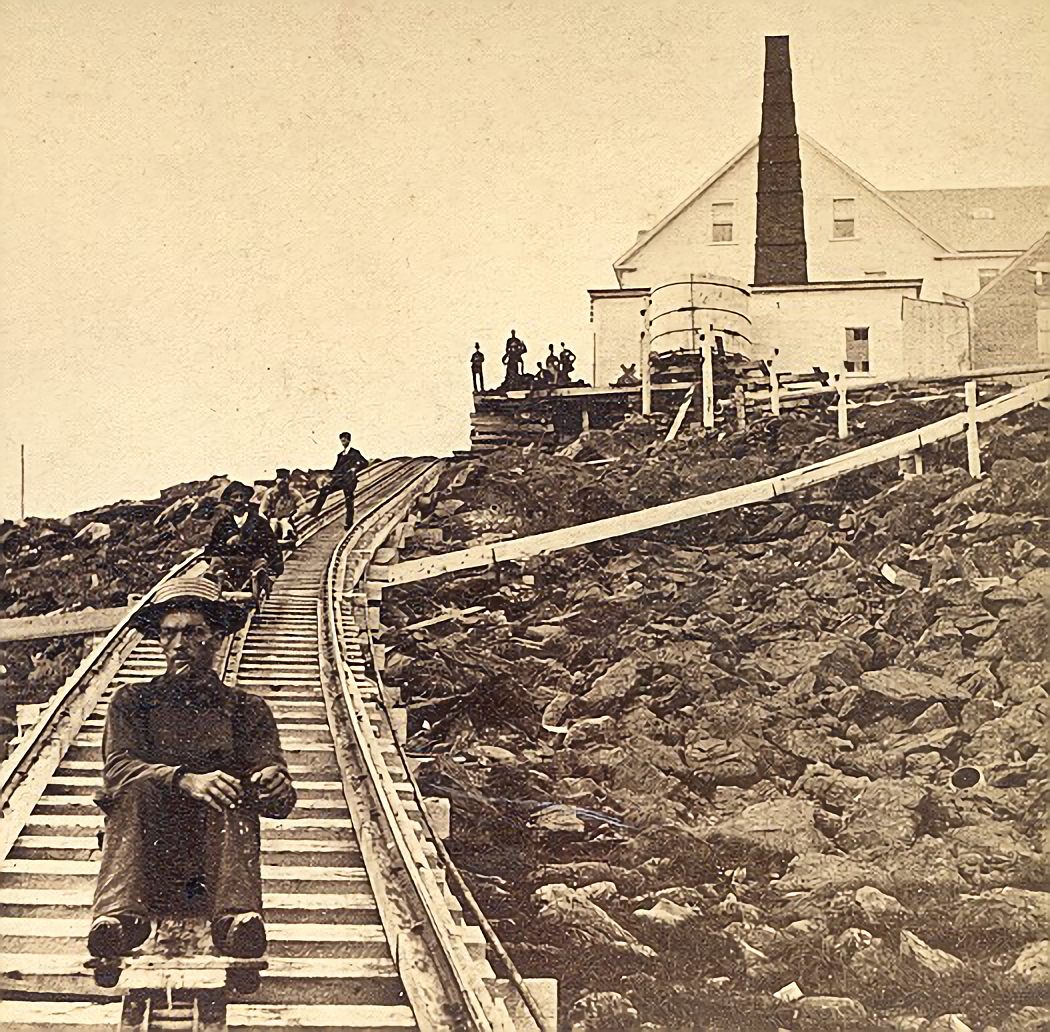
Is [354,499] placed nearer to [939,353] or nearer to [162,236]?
[162,236]

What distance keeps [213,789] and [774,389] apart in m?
1.77

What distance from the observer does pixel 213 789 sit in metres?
2.87

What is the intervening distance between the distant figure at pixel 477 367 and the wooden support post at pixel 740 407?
692mm

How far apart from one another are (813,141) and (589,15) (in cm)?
70

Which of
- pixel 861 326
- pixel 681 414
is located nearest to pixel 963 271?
pixel 861 326

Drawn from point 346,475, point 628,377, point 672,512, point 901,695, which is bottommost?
point 901,695

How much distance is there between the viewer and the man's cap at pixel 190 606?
10.1 ft

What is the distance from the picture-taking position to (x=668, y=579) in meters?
3.35

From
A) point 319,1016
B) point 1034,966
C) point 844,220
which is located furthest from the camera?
point 844,220

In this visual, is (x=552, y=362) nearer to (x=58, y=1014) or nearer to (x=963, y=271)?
(x=963, y=271)

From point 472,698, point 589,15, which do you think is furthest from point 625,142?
point 472,698

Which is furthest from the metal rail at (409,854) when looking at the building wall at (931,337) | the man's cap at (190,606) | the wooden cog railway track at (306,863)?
the building wall at (931,337)

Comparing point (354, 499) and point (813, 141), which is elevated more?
point (813, 141)

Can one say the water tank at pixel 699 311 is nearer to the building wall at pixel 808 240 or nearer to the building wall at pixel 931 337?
the building wall at pixel 808 240
